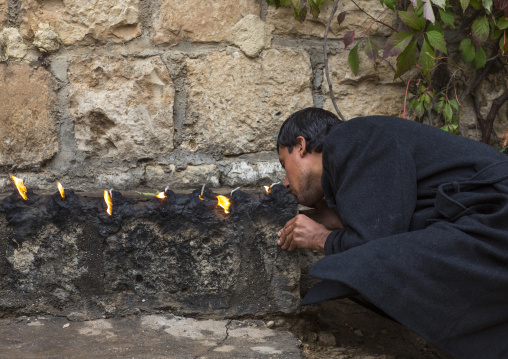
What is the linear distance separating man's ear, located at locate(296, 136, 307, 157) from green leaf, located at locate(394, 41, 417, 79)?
645 millimetres

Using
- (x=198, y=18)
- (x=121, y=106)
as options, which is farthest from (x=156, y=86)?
(x=198, y=18)

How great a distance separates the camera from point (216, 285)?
227 centimetres

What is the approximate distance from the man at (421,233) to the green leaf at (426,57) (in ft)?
1.75

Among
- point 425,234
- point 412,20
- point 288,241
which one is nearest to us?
point 425,234

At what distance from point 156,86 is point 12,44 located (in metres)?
0.68

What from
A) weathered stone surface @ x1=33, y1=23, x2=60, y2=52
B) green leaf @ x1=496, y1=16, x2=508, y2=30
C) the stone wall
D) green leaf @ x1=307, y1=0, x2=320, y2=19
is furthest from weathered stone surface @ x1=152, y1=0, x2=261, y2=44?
green leaf @ x1=496, y1=16, x2=508, y2=30

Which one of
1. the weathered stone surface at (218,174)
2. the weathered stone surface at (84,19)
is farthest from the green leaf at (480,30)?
the weathered stone surface at (84,19)

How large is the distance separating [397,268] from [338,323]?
0.83 m

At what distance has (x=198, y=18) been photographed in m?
2.56

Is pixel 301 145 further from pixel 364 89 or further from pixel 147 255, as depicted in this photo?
pixel 147 255

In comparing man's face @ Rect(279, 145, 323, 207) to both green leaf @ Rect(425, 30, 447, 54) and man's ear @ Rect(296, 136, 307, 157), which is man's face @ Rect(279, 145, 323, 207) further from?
green leaf @ Rect(425, 30, 447, 54)

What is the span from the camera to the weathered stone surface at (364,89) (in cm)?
266

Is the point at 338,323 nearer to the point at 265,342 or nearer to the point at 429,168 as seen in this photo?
the point at 265,342

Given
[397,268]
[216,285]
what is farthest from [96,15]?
[397,268]
